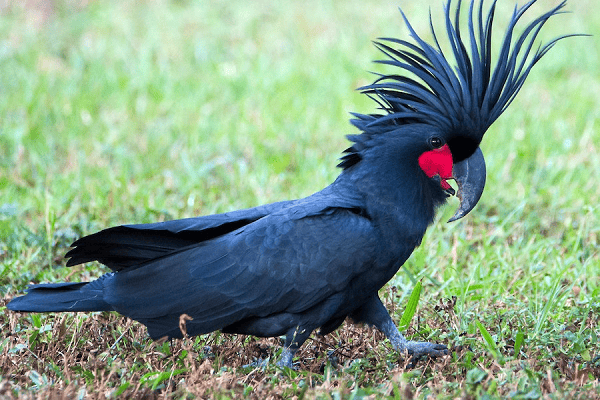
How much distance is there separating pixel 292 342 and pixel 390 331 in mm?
515

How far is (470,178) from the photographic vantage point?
127 inches

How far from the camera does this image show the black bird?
9.95ft

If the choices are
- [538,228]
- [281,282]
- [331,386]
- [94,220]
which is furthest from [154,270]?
[538,228]

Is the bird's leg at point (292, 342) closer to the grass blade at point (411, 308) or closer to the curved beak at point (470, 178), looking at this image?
the grass blade at point (411, 308)

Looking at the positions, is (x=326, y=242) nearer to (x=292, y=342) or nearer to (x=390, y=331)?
(x=292, y=342)

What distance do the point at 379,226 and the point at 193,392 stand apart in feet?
3.39

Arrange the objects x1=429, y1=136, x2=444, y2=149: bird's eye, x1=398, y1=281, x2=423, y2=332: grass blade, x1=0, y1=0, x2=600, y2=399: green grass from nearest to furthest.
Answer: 1. x1=0, y1=0, x2=600, y2=399: green grass
2. x1=429, y1=136, x2=444, y2=149: bird's eye
3. x1=398, y1=281, x2=423, y2=332: grass blade

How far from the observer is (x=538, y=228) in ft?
16.1

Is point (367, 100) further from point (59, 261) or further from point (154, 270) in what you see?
point (154, 270)

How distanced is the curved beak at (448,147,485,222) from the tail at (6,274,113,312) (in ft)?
5.39

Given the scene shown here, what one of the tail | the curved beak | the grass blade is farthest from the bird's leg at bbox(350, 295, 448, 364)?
the tail

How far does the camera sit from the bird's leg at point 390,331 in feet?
10.6

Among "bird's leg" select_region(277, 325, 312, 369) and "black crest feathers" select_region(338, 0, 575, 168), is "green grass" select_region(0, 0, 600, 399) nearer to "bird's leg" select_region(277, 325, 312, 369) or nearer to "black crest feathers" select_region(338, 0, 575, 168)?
"bird's leg" select_region(277, 325, 312, 369)

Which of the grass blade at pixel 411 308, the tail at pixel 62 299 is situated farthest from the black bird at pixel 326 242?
the grass blade at pixel 411 308
